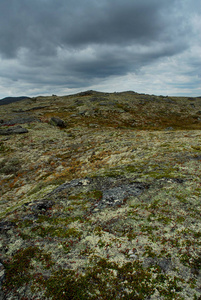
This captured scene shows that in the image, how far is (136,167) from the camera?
16.4m

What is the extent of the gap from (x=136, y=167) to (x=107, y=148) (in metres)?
9.95

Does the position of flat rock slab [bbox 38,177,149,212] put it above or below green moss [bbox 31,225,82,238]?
above

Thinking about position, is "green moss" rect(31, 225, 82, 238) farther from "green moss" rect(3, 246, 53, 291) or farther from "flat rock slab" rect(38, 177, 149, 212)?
"flat rock slab" rect(38, 177, 149, 212)

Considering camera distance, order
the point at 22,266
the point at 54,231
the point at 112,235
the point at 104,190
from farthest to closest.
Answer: the point at 104,190 → the point at 54,231 → the point at 112,235 → the point at 22,266

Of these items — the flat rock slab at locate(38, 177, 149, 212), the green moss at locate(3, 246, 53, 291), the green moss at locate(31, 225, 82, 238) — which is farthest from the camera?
the flat rock slab at locate(38, 177, 149, 212)

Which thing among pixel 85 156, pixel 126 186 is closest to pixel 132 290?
pixel 126 186

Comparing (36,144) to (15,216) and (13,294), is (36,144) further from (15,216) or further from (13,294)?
(13,294)

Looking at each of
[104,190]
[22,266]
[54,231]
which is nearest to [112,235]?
[54,231]

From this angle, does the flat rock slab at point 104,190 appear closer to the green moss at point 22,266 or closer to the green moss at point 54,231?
the green moss at point 54,231

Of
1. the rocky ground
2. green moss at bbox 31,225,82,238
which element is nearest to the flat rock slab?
the rocky ground

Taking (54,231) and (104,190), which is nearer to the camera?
(54,231)

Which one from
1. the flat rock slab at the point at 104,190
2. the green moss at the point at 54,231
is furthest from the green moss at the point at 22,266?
the flat rock slab at the point at 104,190

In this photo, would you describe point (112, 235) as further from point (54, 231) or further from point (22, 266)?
point (22, 266)

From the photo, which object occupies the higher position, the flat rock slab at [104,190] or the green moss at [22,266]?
the flat rock slab at [104,190]
